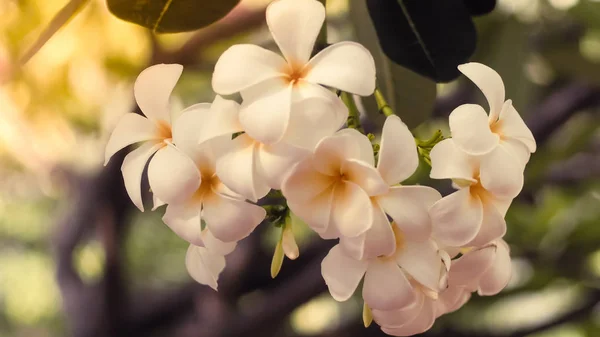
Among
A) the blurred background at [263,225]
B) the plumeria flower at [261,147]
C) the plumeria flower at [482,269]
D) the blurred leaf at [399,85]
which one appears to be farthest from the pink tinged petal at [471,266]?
the blurred background at [263,225]

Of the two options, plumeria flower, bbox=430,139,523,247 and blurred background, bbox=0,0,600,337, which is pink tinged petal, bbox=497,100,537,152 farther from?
blurred background, bbox=0,0,600,337

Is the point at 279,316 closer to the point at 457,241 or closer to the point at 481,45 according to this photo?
the point at 481,45

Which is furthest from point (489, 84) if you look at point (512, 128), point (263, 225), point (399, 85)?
point (263, 225)

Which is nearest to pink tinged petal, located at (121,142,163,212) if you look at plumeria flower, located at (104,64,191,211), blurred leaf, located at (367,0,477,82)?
plumeria flower, located at (104,64,191,211)

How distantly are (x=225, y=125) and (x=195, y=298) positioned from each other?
3.58 feet

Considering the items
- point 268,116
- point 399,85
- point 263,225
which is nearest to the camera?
point 268,116

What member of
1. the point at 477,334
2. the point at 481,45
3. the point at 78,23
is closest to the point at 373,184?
the point at 481,45

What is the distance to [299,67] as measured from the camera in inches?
9.7

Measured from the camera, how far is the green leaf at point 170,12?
35cm

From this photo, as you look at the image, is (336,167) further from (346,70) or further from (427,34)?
(427,34)

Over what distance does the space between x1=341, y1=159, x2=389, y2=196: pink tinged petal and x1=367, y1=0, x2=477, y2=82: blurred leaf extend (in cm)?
19

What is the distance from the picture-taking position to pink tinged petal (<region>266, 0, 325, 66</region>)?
245 mm

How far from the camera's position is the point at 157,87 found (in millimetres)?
277

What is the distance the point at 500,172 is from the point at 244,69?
126 mm
